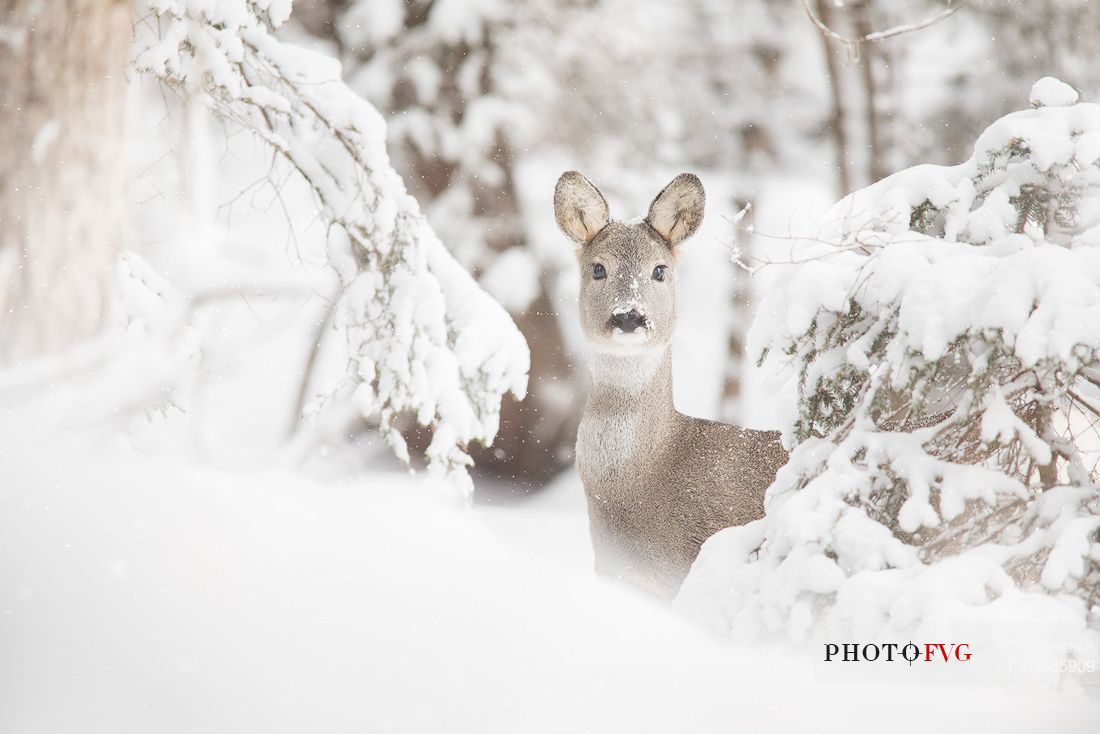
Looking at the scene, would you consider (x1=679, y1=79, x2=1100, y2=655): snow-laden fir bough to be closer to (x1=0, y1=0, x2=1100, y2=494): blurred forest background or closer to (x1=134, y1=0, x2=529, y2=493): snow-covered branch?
(x1=134, y1=0, x2=529, y2=493): snow-covered branch

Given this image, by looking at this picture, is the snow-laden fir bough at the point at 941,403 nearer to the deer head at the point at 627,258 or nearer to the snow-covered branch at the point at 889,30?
the snow-covered branch at the point at 889,30

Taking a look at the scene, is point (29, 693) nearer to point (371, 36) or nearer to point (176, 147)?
point (176, 147)

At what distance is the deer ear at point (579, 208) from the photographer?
18.2 feet

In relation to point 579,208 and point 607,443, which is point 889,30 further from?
point 607,443

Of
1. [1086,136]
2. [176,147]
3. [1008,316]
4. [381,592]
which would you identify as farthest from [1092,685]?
[176,147]

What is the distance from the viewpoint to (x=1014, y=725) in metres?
3.42

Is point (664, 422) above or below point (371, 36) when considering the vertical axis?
below

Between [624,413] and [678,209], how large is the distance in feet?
3.48

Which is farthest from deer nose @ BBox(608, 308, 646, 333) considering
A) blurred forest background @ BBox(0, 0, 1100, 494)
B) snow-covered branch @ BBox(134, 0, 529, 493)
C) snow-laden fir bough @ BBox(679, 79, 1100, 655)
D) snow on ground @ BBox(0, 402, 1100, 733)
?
blurred forest background @ BBox(0, 0, 1100, 494)

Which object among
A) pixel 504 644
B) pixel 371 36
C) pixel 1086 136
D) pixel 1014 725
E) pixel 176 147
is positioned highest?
pixel 371 36

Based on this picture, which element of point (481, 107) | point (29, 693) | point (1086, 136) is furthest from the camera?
point (481, 107)

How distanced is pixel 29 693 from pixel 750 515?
120 inches

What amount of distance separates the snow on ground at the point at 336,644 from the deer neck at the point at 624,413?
3.27 ft

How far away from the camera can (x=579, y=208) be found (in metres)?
5.62
